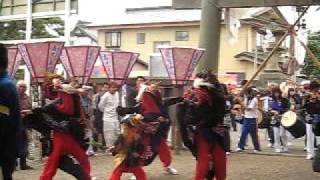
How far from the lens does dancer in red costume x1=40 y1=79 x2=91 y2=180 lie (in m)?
8.16

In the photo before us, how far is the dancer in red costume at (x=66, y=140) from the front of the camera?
8.16 m

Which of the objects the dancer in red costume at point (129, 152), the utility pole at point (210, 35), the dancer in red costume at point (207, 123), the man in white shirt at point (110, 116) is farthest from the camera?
the utility pole at point (210, 35)

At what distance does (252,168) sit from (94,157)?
350 centimetres

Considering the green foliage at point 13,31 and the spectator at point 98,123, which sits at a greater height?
the green foliage at point 13,31

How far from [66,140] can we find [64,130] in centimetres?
14

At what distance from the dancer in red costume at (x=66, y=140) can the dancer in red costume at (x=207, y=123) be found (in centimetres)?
152

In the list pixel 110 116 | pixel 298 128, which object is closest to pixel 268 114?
pixel 298 128

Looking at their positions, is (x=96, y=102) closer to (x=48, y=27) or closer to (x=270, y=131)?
(x=270, y=131)

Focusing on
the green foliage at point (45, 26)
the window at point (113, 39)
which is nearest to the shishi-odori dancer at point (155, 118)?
the green foliage at point (45, 26)

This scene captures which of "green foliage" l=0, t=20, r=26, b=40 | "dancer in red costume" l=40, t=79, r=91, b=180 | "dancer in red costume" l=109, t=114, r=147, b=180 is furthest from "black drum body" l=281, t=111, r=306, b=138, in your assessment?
"green foliage" l=0, t=20, r=26, b=40

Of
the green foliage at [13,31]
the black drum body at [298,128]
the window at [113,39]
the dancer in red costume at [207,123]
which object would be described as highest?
the window at [113,39]

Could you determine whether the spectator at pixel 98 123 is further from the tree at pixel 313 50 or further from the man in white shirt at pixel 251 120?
the tree at pixel 313 50

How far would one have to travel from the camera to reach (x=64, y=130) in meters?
8.16

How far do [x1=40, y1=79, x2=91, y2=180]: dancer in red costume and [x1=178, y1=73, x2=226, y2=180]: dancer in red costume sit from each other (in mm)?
1523
